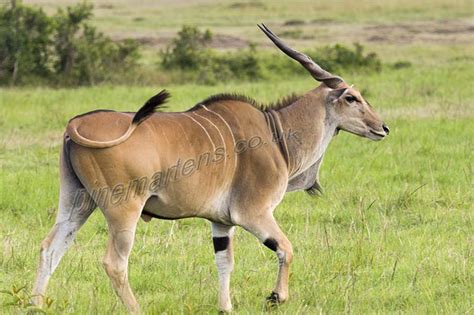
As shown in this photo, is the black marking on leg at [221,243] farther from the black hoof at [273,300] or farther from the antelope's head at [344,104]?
the antelope's head at [344,104]

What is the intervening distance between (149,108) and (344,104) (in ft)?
4.16

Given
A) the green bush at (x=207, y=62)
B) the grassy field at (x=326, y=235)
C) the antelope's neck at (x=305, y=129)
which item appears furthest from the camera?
the green bush at (x=207, y=62)

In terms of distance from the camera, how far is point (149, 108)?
4711mm

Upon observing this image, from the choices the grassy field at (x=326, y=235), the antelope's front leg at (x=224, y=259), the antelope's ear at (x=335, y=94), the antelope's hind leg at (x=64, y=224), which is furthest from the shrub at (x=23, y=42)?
the antelope's hind leg at (x=64, y=224)

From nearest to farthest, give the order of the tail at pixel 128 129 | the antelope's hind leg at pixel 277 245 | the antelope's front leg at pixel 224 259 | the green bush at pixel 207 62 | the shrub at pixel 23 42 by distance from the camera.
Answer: the tail at pixel 128 129 < the antelope's hind leg at pixel 277 245 < the antelope's front leg at pixel 224 259 < the shrub at pixel 23 42 < the green bush at pixel 207 62

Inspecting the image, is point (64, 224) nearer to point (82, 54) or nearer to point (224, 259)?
point (224, 259)

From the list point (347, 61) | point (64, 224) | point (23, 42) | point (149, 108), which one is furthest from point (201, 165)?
point (347, 61)

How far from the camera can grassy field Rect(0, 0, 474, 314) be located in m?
5.25

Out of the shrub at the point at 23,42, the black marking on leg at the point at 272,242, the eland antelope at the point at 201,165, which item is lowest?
the shrub at the point at 23,42

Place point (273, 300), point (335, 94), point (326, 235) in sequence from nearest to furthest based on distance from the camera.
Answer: point (273, 300) < point (335, 94) < point (326, 235)

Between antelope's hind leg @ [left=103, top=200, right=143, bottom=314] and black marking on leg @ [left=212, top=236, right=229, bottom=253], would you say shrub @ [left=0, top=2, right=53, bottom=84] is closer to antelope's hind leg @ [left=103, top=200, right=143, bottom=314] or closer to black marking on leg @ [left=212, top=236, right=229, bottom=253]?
black marking on leg @ [left=212, top=236, right=229, bottom=253]

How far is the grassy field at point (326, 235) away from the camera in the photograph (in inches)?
207

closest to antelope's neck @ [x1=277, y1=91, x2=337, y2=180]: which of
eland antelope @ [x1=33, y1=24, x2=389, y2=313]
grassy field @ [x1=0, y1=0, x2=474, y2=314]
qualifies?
eland antelope @ [x1=33, y1=24, x2=389, y2=313]

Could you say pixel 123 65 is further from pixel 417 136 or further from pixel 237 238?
pixel 237 238
